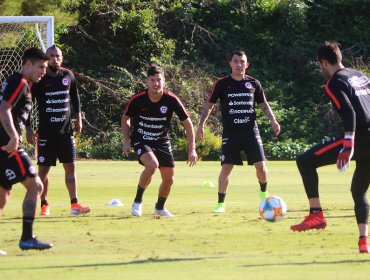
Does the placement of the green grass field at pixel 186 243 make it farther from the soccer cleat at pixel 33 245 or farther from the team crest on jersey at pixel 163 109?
the team crest on jersey at pixel 163 109

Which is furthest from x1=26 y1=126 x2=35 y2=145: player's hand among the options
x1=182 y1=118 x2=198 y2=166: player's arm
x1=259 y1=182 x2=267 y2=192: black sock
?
x1=259 y1=182 x2=267 y2=192: black sock

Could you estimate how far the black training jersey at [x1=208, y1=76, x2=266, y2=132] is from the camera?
14.4m

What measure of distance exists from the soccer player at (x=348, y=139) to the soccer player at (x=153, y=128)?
353 cm

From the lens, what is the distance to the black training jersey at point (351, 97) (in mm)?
9438

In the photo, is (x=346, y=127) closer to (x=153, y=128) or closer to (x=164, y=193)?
(x=153, y=128)

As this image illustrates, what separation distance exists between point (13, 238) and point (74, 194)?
116 inches

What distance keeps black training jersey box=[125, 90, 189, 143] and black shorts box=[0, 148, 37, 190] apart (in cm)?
384

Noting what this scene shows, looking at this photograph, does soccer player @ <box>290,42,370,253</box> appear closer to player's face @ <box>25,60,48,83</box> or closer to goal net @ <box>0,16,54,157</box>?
player's face @ <box>25,60,48,83</box>

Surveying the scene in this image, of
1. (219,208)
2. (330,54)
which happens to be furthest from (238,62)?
(330,54)

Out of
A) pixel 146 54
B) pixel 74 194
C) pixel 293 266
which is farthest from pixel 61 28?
pixel 293 266

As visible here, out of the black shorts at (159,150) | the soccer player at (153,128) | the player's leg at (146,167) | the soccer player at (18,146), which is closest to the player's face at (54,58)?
the soccer player at (153,128)

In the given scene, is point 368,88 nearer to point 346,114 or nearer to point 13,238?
point 346,114

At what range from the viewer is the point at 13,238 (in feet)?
35.0

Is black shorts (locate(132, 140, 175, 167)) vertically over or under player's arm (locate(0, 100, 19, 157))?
under
